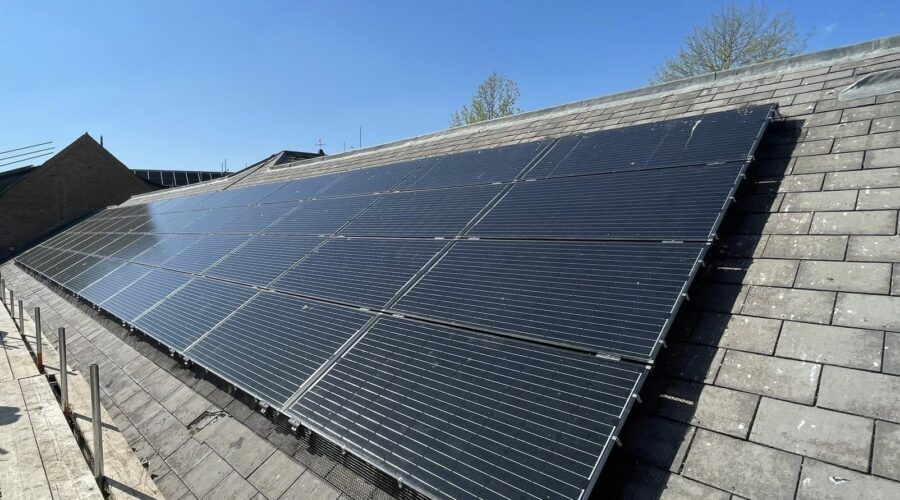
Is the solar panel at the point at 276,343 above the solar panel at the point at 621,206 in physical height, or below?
below

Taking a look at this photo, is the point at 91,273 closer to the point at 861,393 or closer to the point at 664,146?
the point at 664,146

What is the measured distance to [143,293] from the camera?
8.12 m

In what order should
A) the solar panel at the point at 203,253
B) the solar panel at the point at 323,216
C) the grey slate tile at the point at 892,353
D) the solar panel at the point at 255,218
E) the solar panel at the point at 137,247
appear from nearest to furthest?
the grey slate tile at the point at 892,353 → the solar panel at the point at 323,216 → the solar panel at the point at 203,253 → the solar panel at the point at 255,218 → the solar panel at the point at 137,247

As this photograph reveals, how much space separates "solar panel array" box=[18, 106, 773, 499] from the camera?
282 centimetres

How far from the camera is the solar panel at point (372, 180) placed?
885 cm

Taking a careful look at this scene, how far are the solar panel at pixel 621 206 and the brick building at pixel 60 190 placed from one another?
109 feet

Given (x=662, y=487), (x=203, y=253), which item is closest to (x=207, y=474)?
(x=662, y=487)

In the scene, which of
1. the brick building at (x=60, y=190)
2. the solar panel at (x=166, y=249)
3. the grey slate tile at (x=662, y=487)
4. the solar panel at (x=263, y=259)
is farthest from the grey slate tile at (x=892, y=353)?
the brick building at (x=60, y=190)

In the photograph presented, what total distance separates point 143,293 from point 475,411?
290 inches

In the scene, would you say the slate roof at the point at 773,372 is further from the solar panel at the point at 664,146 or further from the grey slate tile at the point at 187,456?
the solar panel at the point at 664,146

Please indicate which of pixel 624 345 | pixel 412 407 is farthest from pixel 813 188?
pixel 412 407

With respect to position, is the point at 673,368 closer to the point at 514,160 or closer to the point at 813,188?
the point at 813,188

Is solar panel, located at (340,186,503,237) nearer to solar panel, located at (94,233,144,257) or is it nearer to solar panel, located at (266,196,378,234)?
solar panel, located at (266,196,378,234)

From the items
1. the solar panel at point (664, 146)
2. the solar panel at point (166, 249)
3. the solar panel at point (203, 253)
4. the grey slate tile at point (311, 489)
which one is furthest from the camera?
the solar panel at point (166, 249)
